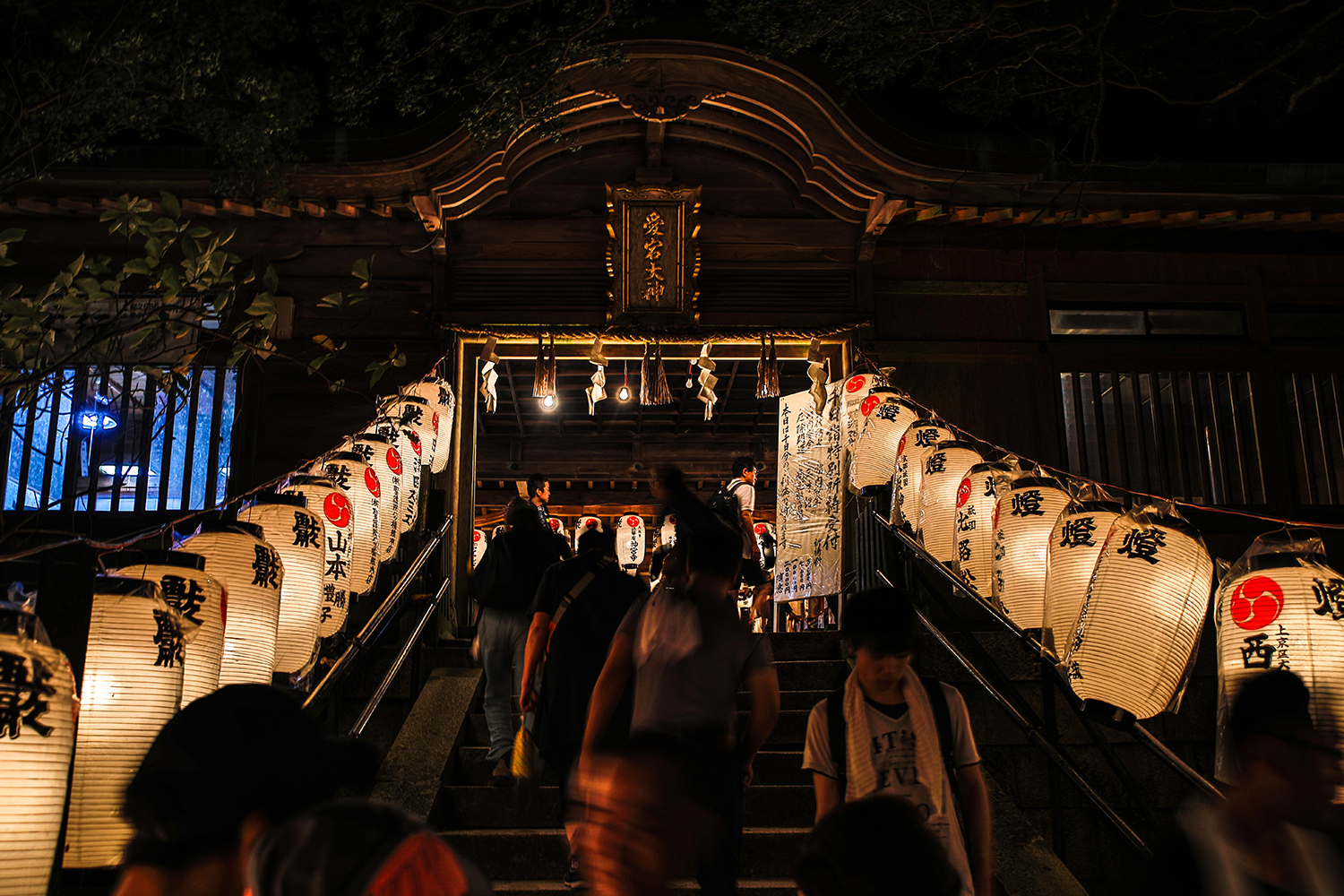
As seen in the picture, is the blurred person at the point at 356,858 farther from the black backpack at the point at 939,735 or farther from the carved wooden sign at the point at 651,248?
the carved wooden sign at the point at 651,248

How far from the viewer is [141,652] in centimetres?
364

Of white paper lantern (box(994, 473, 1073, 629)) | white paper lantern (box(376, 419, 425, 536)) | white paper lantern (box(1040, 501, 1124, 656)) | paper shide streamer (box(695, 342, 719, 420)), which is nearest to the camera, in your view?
white paper lantern (box(1040, 501, 1124, 656))

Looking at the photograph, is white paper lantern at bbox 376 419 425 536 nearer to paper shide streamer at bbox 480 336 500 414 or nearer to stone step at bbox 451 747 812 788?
paper shide streamer at bbox 480 336 500 414

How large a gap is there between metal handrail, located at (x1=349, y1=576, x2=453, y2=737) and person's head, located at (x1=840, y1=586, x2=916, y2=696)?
3518 mm

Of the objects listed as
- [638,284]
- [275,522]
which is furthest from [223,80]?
[275,522]

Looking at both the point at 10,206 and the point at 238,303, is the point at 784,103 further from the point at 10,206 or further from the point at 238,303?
the point at 10,206

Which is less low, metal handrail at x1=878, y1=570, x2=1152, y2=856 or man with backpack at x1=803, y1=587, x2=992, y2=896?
man with backpack at x1=803, y1=587, x2=992, y2=896

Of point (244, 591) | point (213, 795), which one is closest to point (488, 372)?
point (244, 591)

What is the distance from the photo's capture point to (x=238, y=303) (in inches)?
406

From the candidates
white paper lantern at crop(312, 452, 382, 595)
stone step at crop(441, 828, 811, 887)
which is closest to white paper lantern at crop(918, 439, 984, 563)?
stone step at crop(441, 828, 811, 887)

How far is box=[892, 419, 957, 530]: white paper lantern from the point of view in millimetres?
8367

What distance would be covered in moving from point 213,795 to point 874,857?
57.0 inches

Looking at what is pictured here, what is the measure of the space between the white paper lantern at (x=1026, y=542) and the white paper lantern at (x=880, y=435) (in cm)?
242

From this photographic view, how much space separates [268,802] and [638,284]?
8.89m
